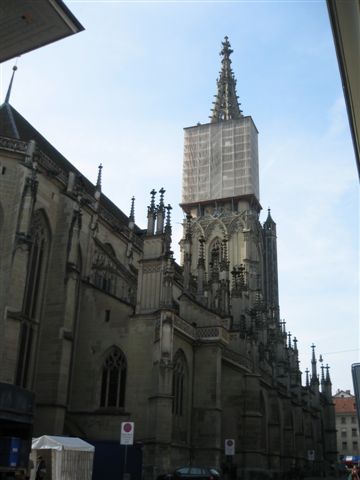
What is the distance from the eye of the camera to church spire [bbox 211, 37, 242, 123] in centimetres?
6112

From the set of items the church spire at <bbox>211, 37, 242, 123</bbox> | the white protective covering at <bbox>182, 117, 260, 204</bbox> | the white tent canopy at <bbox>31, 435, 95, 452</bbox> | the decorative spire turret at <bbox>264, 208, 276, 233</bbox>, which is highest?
the church spire at <bbox>211, 37, 242, 123</bbox>

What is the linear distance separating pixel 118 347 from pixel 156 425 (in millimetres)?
3560

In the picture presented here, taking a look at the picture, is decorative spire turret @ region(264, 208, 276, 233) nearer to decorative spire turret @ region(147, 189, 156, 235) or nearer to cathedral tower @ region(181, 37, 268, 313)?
cathedral tower @ region(181, 37, 268, 313)

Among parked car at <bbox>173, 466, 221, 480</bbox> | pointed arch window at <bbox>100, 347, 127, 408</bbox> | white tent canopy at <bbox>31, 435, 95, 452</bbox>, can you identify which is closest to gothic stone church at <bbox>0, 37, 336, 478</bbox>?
pointed arch window at <bbox>100, 347, 127, 408</bbox>

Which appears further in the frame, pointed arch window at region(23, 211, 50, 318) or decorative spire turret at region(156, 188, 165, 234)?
decorative spire turret at region(156, 188, 165, 234)

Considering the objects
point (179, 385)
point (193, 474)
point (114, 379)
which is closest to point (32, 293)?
point (114, 379)

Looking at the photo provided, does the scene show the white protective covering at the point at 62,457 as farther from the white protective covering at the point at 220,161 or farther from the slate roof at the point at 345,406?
the slate roof at the point at 345,406

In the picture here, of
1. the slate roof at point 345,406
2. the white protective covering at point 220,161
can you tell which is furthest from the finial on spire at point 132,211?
the slate roof at point 345,406

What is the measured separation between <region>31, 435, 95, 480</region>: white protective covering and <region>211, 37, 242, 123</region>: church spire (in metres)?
48.2

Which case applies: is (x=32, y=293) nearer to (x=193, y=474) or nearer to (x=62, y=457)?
(x=62, y=457)

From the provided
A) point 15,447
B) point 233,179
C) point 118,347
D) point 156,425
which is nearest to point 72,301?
point 118,347

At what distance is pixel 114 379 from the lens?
22.5m

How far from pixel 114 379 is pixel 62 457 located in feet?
23.2

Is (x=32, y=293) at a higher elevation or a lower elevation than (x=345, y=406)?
lower
